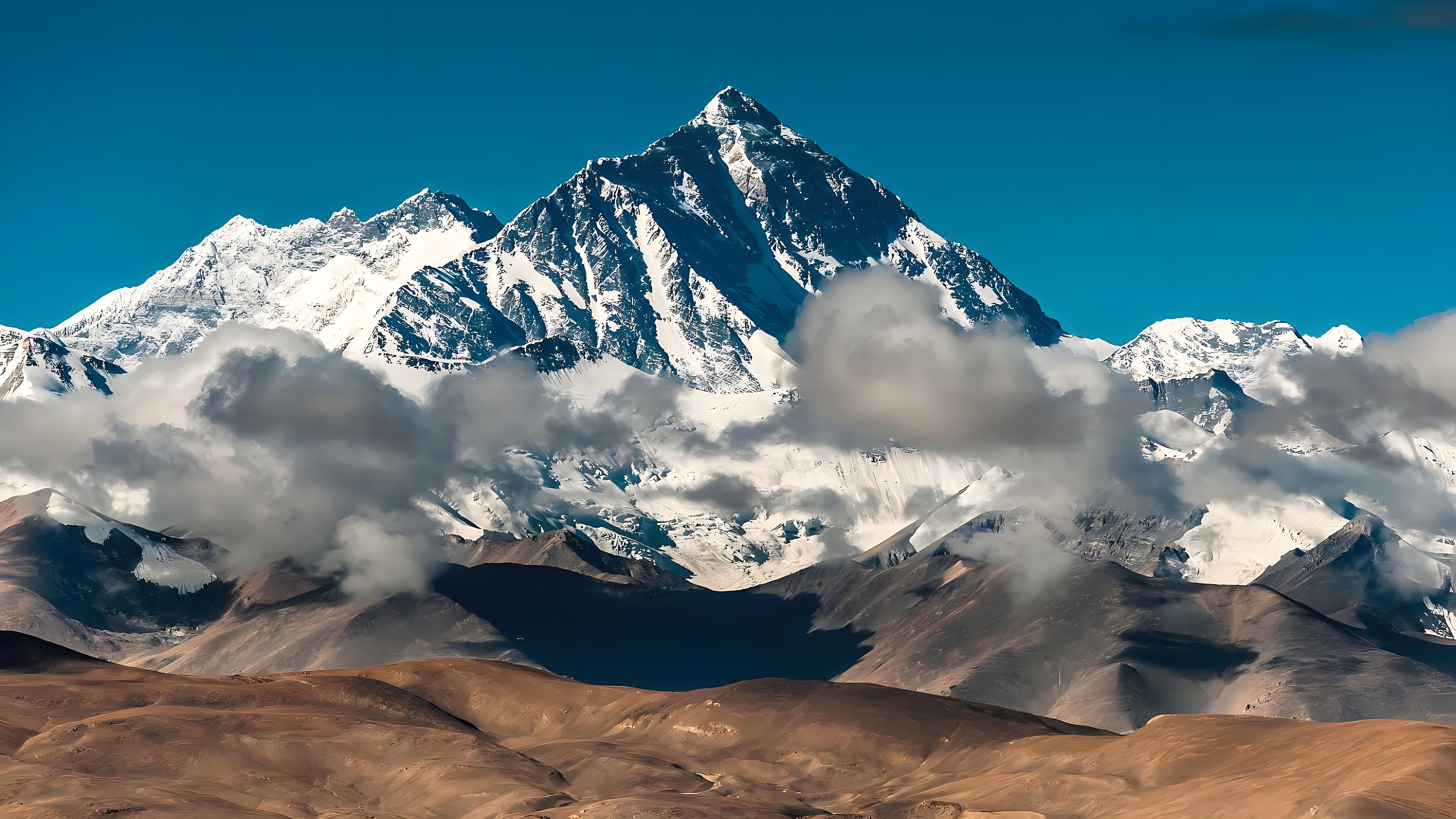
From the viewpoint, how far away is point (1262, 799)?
19462 cm

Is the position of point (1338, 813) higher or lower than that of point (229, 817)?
lower

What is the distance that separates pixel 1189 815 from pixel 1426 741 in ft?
101

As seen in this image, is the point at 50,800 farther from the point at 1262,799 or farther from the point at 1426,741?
the point at 1426,741

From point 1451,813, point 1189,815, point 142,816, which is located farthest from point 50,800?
point 1451,813

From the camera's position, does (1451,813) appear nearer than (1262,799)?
Yes

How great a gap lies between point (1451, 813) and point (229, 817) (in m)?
137

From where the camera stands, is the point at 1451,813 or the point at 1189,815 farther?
the point at 1189,815

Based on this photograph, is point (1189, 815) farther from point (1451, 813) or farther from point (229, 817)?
point (229, 817)

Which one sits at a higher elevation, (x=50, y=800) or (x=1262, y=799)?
(x=50, y=800)

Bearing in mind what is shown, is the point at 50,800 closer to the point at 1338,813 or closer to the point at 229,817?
the point at 229,817

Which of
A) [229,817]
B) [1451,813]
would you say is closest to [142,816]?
[229,817]

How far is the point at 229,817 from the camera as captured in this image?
19775 cm

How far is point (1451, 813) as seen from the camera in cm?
16812

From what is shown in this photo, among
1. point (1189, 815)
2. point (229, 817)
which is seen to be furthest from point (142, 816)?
point (1189, 815)
